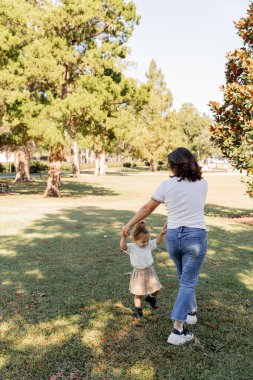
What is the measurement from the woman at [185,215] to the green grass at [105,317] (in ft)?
1.92

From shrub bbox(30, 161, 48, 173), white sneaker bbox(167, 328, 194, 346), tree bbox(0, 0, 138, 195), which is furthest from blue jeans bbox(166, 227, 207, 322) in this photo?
shrub bbox(30, 161, 48, 173)

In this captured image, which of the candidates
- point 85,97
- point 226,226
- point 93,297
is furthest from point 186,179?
point 85,97

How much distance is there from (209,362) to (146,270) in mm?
1427

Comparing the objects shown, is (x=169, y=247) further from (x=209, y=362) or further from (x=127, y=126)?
(x=127, y=126)

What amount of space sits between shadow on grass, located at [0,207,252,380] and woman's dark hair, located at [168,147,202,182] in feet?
6.18

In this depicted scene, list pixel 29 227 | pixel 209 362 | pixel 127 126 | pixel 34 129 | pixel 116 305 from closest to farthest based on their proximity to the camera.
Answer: pixel 209 362
pixel 116 305
pixel 29 227
pixel 34 129
pixel 127 126

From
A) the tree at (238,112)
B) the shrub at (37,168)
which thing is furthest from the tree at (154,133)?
the tree at (238,112)

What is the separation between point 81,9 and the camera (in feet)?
68.2

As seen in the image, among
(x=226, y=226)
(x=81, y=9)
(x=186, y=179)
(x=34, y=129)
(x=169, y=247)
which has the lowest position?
(x=226, y=226)

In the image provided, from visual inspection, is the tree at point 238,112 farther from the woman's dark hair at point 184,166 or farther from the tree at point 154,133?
the tree at point 154,133

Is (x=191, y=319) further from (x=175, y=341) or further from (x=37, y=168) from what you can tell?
(x=37, y=168)

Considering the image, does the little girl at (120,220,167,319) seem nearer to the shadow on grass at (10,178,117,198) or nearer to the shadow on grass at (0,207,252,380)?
the shadow on grass at (0,207,252,380)

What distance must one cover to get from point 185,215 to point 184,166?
0.53 m

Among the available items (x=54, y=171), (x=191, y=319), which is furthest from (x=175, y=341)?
(x=54, y=171)
